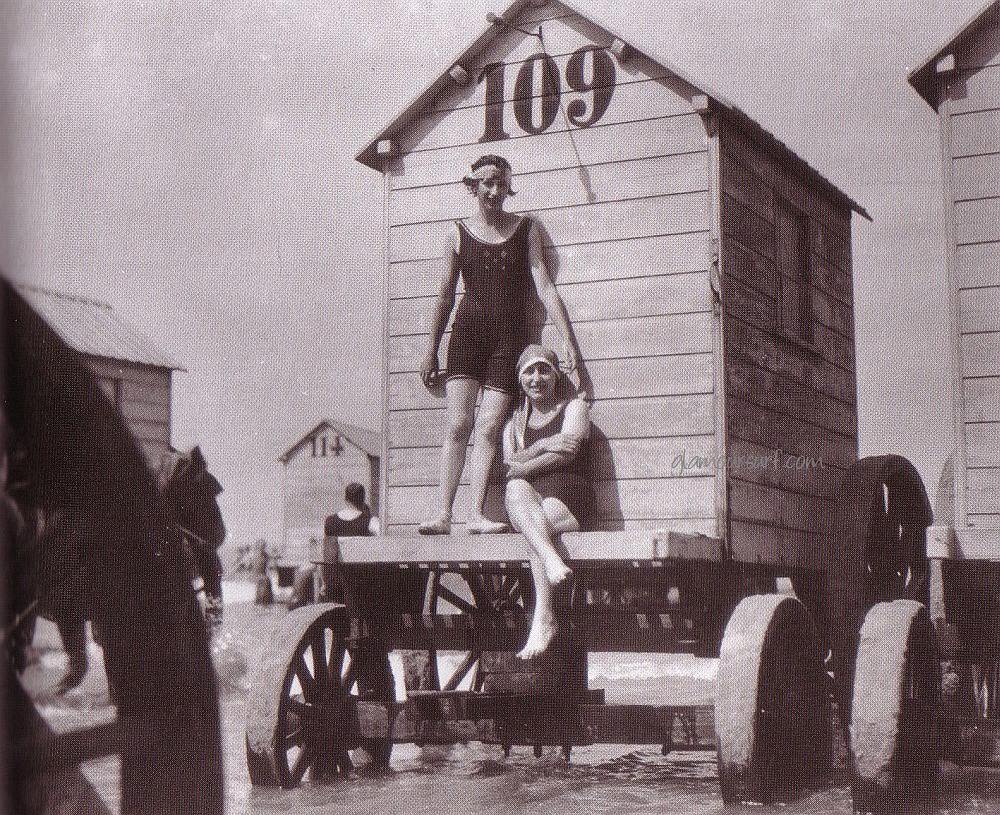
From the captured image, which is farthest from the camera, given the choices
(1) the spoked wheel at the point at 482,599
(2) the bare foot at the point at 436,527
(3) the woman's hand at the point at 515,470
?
(1) the spoked wheel at the point at 482,599

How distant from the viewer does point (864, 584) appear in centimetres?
903

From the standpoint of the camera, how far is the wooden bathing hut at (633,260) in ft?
25.0

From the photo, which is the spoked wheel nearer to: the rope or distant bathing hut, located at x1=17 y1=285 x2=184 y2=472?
the rope

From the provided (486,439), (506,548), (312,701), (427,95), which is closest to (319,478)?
(427,95)

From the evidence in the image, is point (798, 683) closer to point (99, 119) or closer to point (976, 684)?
point (976, 684)

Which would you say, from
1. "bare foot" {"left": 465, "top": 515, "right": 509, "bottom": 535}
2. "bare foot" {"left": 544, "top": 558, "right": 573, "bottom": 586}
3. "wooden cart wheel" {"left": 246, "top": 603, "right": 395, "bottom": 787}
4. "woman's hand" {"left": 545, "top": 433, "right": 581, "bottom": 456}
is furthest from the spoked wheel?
"bare foot" {"left": 544, "top": 558, "right": 573, "bottom": 586}

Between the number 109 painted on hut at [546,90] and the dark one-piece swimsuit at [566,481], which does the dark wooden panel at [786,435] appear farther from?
the number 109 painted on hut at [546,90]

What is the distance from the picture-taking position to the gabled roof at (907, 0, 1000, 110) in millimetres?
7688

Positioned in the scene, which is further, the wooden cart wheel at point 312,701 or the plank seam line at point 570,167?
the plank seam line at point 570,167

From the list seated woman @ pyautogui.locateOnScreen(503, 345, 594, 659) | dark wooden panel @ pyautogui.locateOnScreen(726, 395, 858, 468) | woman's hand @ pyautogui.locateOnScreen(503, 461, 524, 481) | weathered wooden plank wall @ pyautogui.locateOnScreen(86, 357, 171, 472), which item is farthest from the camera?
weathered wooden plank wall @ pyautogui.locateOnScreen(86, 357, 171, 472)

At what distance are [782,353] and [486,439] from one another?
2.26m

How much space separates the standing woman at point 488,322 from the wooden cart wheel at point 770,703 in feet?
6.23

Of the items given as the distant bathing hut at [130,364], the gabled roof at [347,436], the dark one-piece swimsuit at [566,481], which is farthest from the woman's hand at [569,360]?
the gabled roof at [347,436]

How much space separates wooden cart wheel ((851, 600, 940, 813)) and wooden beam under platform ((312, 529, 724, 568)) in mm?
1058
